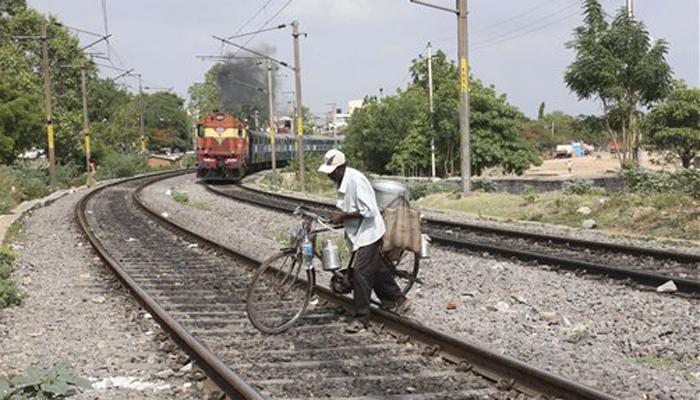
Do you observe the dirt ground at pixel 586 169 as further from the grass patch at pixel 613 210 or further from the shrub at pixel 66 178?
the shrub at pixel 66 178

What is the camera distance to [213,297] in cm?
947

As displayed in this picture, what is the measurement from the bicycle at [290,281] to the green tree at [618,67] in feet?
63.7

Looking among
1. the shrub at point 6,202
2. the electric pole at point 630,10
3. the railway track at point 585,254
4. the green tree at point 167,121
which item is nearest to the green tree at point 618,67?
the electric pole at point 630,10

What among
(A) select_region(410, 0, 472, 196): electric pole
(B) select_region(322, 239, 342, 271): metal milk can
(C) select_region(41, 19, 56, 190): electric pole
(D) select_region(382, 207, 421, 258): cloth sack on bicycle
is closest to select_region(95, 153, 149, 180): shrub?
(C) select_region(41, 19, 56, 190): electric pole

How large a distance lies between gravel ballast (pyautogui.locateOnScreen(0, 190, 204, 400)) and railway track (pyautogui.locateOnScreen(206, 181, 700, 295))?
19.5ft

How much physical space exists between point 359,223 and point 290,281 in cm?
111

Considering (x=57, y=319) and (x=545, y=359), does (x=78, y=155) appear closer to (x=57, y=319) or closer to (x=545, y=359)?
(x=57, y=319)

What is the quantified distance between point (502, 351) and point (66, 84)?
66156 millimetres

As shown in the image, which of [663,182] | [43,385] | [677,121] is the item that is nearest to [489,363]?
[43,385]

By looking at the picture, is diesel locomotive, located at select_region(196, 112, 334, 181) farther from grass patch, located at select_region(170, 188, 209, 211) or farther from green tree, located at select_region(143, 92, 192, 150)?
green tree, located at select_region(143, 92, 192, 150)

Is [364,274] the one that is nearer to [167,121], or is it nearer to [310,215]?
[310,215]

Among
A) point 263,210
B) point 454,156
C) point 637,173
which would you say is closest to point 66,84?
point 454,156

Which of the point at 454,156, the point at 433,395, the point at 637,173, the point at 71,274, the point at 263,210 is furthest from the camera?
the point at 454,156

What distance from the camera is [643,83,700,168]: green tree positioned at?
3030 centimetres
